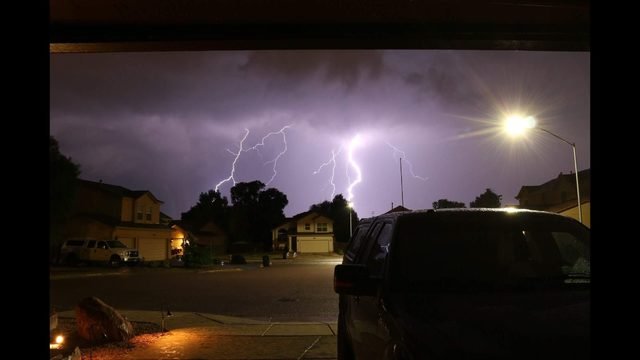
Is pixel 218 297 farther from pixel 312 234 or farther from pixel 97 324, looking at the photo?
pixel 312 234

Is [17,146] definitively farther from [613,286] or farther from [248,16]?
[248,16]

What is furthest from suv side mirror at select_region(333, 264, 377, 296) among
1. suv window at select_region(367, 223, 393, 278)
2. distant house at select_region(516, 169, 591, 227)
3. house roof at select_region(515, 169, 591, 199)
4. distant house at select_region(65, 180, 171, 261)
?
house roof at select_region(515, 169, 591, 199)

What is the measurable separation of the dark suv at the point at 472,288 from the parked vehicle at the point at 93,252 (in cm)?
3688

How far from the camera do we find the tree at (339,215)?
106m

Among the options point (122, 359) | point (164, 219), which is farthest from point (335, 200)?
point (122, 359)

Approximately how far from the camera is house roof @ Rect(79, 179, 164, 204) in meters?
49.0

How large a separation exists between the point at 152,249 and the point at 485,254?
49.9 metres

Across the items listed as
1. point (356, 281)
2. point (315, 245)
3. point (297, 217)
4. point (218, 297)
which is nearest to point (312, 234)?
point (315, 245)

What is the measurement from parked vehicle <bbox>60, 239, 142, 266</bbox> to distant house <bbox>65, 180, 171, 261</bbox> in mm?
3217

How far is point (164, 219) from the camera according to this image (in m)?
65.1

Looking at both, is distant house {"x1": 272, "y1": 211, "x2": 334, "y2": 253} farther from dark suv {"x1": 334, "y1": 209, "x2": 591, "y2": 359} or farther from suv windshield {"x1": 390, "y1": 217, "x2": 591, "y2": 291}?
suv windshield {"x1": 390, "y1": 217, "x2": 591, "y2": 291}

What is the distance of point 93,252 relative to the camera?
39344 mm

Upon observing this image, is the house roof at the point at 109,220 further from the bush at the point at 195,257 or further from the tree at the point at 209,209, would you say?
the tree at the point at 209,209

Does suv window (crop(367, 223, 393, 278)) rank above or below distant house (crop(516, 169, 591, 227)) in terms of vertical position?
below
